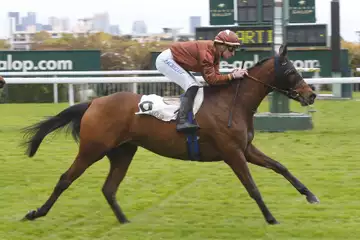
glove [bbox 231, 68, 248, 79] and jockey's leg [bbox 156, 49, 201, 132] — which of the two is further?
glove [bbox 231, 68, 248, 79]

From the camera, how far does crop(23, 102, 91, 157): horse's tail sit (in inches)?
239

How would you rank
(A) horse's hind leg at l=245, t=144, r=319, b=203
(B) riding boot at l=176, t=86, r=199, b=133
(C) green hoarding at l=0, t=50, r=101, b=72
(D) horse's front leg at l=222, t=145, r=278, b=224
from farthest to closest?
(C) green hoarding at l=0, t=50, r=101, b=72 < (A) horse's hind leg at l=245, t=144, r=319, b=203 < (B) riding boot at l=176, t=86, r=199, b=133 < (D) horse's front leg at l=222, t=145, r=278, b=224

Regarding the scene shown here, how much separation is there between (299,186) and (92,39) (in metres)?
23.3

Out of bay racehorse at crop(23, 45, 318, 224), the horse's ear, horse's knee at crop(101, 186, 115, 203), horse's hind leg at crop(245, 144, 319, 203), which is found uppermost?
the horse's ear

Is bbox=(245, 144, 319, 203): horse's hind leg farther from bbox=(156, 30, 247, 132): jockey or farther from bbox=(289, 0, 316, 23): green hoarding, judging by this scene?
bbox=(289, 0, 316, 23): green hoarding

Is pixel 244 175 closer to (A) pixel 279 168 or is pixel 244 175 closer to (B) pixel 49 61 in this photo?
(A) pixel 279 168

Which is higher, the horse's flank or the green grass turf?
the horse's flank

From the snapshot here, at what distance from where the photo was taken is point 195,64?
5.89 metres

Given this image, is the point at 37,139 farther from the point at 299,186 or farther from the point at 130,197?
the point at 299,186

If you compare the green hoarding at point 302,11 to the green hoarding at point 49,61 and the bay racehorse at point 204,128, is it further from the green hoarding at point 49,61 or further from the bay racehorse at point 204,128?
the bay racehorse at point 204,128

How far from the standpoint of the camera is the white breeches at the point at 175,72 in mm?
5906

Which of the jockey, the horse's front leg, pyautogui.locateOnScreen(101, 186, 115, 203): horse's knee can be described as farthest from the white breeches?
pyautogui.locateOnScreen(101, 186, 115, 203): horse's knee

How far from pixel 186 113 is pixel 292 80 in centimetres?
89

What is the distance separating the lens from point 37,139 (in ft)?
20.1
